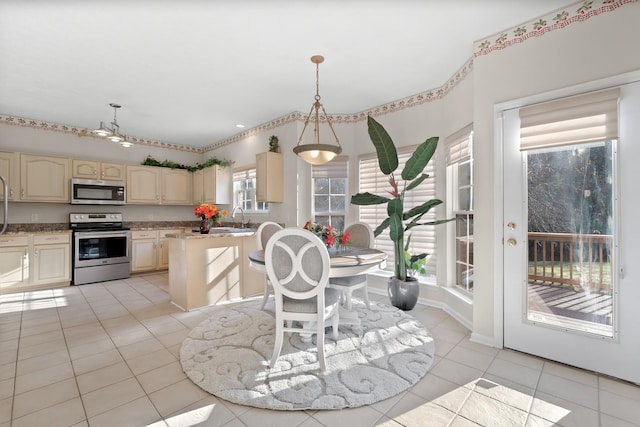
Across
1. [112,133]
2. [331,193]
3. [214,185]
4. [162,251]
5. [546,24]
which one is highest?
[546,24]

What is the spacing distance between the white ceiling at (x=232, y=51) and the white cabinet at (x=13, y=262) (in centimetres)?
193

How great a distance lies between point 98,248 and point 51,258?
23.1 inches

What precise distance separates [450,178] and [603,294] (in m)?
1.77

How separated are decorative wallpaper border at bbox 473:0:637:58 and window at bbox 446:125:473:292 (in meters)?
0.72

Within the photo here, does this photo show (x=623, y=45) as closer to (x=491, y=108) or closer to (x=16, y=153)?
(x=491, y=108)

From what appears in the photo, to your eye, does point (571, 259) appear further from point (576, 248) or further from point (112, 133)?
point (112, 133)

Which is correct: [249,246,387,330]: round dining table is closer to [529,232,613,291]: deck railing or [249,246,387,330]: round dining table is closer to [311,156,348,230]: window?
[529,232,613,291]: deck railing

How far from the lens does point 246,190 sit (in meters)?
5.37

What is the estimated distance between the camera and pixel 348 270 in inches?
86.7

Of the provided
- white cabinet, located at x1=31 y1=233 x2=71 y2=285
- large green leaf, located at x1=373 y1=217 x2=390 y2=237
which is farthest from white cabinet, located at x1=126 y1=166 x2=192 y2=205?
large green leaf, located at x1=373 y1=217 x2=390 y2=237

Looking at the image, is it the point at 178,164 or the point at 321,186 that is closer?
the point at 321,186

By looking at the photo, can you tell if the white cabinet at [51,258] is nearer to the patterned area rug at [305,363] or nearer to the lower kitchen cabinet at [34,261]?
the lower kitchen cabinet at [34,261]

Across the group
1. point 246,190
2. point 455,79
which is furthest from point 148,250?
point 455,79

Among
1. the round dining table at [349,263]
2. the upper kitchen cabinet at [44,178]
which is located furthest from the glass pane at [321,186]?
the upper kitchen cabinet at [44,178]
